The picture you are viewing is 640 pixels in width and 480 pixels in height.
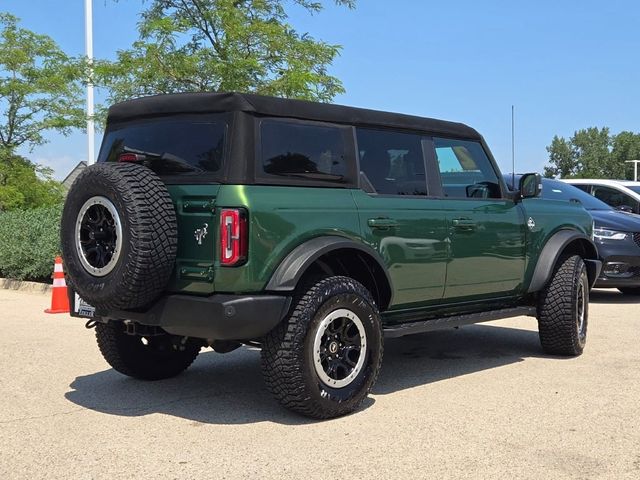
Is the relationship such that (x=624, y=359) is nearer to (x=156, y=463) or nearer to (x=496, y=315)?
(x=496, y=315)

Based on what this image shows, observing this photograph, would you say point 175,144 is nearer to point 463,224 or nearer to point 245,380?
point 245,380

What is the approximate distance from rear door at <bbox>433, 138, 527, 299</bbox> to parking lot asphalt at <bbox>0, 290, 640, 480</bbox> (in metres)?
0.76

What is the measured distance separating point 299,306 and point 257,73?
837cm

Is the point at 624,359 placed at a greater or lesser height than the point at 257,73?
lesser

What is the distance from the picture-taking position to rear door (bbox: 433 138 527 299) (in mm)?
5715

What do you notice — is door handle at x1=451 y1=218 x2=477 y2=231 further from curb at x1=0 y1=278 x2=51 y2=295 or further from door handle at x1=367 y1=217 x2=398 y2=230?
curb at x1=0 y1=278 x2=51 y2=295

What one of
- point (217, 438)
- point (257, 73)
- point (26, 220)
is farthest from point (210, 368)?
point (26, 220)

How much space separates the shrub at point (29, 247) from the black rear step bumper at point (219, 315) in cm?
836

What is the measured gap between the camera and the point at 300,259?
4.48 m

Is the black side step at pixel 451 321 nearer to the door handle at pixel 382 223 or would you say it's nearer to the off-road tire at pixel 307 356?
the off-road tire at pixel 307 356

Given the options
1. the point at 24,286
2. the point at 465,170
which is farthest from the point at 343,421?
the point at 24,286

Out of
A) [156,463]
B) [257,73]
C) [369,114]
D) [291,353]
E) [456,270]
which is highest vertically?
[257,73]

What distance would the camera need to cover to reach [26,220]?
1367 centimetres

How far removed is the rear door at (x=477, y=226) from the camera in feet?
18.7
